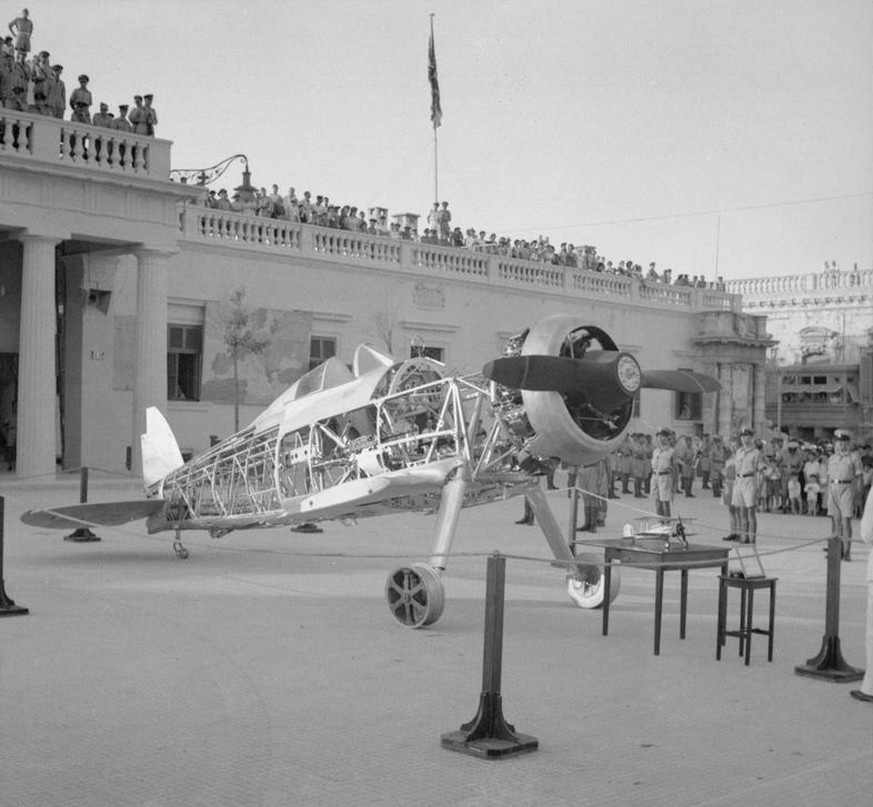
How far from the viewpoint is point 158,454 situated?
53.2ft

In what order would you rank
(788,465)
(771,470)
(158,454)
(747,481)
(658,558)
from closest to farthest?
(658,558), (158,454), (747,481), (771,470), (788,465)

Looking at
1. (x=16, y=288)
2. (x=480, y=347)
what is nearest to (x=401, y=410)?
(x=16, y=288)

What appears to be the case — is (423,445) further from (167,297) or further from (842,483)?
(167,297)

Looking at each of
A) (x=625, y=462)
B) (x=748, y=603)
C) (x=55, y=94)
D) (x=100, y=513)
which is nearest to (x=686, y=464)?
(x=625, y=462)

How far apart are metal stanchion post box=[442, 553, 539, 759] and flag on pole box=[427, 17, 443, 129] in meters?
35.0

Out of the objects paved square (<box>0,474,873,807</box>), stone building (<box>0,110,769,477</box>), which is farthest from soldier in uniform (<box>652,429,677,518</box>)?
paved square (<box>0,474,873,807</box>)

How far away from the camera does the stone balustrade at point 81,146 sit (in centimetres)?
2444

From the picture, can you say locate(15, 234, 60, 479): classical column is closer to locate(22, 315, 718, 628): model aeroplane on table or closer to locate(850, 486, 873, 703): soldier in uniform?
locate(22, 315, 718, 628): model aeroplane on table

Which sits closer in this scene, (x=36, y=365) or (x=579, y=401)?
(x=579, y=401)

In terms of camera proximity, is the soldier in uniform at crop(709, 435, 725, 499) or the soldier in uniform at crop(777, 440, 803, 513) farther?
the soldier in uniform at crop(709, 435, 725, 499)

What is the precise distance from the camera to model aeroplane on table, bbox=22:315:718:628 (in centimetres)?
1080

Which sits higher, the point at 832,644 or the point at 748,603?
the point at 748,603

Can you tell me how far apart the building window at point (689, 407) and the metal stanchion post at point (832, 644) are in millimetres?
34398

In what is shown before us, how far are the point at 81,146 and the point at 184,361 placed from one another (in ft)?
21.7
